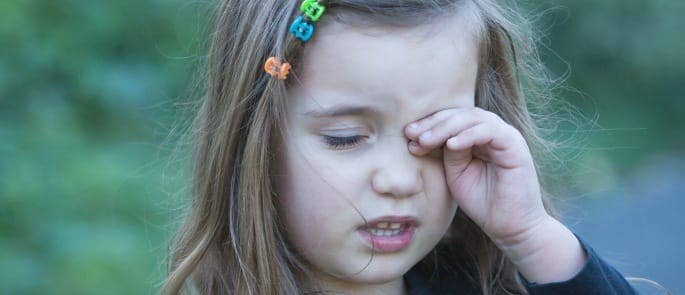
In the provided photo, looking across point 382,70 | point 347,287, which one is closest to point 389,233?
point 347,287

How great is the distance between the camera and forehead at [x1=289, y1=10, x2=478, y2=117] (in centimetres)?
208

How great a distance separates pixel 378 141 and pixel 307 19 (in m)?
0.29

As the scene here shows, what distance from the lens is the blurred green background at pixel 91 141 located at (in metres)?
3.79

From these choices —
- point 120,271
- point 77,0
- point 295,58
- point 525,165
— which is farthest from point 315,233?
point 77,0

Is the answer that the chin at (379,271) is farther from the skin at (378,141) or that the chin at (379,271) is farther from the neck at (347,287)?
the neck at (347,287)

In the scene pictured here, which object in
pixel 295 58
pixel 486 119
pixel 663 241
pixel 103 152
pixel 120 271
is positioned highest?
pixel 295 58

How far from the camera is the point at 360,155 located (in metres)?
2.12

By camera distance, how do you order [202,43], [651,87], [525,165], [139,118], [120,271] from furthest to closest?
[651,87], [139,118], [120,271], [202,43], [525,165]

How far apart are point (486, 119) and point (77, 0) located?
2.66m

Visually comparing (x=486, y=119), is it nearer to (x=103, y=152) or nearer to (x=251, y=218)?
(x=251, y=218)

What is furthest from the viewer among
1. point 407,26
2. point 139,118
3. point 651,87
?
point 651,87

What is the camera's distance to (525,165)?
7.68ft

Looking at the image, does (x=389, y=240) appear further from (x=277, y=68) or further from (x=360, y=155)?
(x=277, y=68)

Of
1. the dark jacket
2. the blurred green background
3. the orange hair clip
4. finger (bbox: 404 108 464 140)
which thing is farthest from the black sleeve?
the blurred green background
